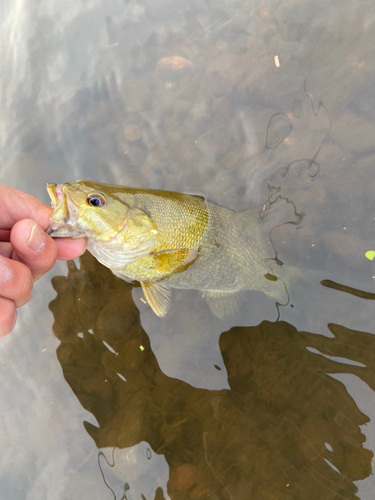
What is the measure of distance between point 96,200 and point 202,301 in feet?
5.84

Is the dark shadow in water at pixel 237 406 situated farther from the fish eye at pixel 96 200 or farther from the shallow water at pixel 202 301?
the fish eye at pixel 96 200

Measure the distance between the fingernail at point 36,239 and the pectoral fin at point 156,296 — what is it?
1294 millimetres

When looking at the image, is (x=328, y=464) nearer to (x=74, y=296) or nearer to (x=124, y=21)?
(x=74, y=296)

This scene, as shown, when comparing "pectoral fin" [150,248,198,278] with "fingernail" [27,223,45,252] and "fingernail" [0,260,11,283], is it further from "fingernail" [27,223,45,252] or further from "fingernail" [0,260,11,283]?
"fingernail" [0,260,11,283]

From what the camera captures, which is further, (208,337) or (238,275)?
(208,337)

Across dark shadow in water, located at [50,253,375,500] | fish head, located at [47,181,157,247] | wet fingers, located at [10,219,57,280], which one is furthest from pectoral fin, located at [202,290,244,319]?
wet fingers, located at [10,219,57,280]

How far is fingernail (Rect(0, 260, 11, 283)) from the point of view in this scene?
2.24 metres

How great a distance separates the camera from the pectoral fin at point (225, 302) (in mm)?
3771

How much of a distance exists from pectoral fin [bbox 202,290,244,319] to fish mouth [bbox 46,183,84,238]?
5.85ft

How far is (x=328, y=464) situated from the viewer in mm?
3193

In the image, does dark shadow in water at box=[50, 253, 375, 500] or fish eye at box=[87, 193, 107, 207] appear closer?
fish eye at box=[87, 193, 107, 207]

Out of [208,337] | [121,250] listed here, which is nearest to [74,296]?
[121,250]

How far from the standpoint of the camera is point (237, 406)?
11.6 ft

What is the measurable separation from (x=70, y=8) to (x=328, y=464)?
669 centimetres
